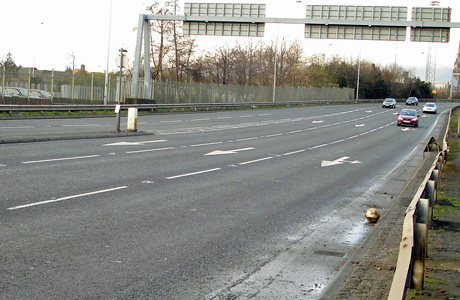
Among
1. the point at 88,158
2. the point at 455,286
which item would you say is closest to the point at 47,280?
the point at 455,286

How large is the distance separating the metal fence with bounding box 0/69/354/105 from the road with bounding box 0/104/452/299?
1968cm

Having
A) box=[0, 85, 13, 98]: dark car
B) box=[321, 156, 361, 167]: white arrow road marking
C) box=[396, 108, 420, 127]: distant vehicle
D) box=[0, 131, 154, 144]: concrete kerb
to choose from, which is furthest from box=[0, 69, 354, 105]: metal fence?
box=[321, 156, 361, 167]: white arrow road marking

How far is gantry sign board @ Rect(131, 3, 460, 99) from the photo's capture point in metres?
41.6

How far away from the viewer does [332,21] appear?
1673 inches

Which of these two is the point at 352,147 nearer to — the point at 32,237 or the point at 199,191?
the point at 199,191

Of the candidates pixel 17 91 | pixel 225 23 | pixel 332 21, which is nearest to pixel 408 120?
pixel 332 21

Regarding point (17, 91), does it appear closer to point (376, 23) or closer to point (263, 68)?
point (376, 23)

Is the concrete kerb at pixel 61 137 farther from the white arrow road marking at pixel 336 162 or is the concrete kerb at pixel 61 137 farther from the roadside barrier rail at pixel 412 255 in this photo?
the roadside barrier rail at pixel 412 255

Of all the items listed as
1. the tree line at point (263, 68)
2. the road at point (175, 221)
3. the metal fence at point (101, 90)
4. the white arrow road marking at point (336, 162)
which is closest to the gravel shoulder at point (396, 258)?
the road at point (175, 221)

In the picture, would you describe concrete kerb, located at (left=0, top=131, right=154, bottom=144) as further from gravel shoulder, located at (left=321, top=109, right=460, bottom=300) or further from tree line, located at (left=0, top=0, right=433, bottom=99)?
tree line, located at (left=0, top=0, right=433, bottom=99)

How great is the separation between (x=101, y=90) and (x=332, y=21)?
1778 cm

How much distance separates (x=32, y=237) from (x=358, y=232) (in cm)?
476

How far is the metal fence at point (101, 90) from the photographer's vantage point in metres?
37.1

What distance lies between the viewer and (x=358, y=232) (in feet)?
30.0
